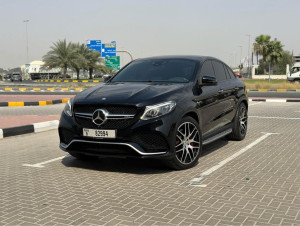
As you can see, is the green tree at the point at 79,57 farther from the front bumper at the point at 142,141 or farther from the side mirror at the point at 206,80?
the front bumper at the point at 142,141

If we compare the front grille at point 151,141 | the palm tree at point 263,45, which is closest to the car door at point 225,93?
the front grille at point 151,141

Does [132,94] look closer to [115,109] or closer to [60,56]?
[115,109]

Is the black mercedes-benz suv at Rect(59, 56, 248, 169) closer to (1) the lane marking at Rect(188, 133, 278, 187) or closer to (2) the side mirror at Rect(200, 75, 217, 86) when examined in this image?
(2) the side mirror at Rect(200, 75, 217, 86)

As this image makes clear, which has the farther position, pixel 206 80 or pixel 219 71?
pixel 219 71

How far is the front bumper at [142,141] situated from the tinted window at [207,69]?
1482 mm

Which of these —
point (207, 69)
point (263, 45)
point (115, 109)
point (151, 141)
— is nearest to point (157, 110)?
point (151, 141)

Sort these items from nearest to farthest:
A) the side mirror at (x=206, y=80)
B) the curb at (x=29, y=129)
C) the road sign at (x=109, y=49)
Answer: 1. the side mirror at (x=206, y=80)
2. the curb at (x=29, y=129)
3. the road sign at (x=109, y=49)

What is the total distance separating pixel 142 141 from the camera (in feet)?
16.5

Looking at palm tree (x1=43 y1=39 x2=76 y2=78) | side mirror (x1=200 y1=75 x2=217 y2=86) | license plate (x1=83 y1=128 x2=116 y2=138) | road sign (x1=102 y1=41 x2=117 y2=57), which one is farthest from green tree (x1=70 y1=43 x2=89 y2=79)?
license plate (x1=83 y1=128 x2=116 y2=138)

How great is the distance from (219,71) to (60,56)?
2081 inches

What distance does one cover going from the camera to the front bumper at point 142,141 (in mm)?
4988

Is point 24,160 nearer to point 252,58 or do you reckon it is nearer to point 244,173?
point 244,173

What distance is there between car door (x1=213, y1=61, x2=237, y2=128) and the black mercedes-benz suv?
0.15m

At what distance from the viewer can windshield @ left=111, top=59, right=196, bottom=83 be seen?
242 inches
